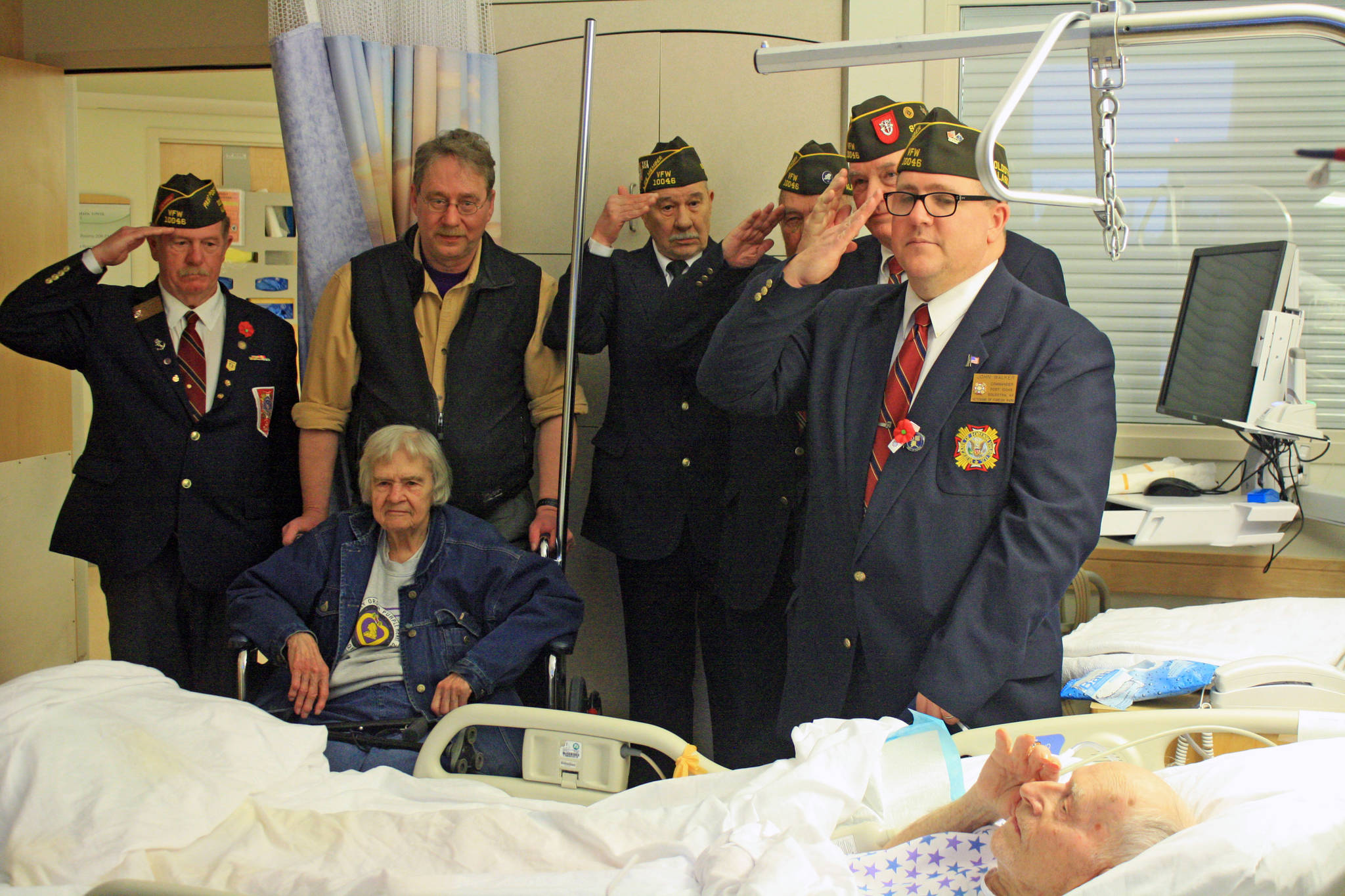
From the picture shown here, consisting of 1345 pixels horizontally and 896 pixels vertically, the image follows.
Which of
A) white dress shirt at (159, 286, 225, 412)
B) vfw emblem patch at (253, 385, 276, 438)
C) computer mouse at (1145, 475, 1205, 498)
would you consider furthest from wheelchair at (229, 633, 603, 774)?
computer mouse at (1145, 475, 1205, 498)

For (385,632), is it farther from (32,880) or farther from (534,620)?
(32,880)

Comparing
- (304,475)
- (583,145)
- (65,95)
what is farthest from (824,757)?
(65,95)

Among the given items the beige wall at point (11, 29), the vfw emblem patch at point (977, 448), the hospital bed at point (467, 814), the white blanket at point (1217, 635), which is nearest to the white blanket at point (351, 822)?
the hospital bed at point (467, 814)

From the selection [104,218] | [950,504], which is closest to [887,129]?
[950,504]

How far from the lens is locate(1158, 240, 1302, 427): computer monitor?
2707 mm

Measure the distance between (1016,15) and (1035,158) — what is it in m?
0.41

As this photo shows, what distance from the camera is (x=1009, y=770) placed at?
55.2 inches

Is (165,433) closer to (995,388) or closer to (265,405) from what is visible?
(265,405)

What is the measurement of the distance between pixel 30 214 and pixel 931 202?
335 centimetres

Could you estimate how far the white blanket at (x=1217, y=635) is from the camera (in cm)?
206

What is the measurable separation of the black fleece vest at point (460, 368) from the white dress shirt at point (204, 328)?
14.3 inches

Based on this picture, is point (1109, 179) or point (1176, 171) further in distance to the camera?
point (1176, 171)

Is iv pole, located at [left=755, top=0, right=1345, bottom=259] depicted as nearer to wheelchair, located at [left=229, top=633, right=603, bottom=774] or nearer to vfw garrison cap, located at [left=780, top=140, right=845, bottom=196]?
vfw garrison cap, located at [left=780, top=140, right=845, bottom=196]

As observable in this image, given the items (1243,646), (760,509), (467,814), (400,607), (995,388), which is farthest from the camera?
(760,509)
